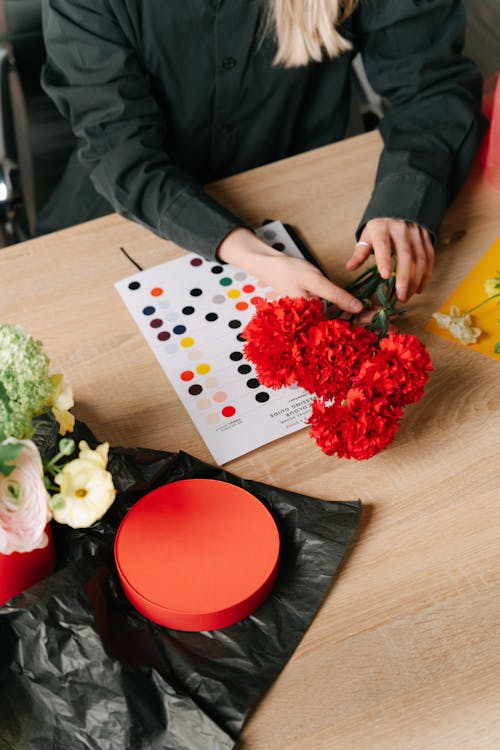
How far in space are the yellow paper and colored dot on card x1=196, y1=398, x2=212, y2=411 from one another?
296mm

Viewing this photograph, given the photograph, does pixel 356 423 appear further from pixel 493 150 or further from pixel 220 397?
pixel 493 150

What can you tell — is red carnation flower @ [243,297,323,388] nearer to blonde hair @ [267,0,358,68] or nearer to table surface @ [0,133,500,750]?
table surface @ [0,133,500,750]

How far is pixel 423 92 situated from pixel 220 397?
63cm

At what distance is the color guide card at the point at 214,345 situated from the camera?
87 centimetres

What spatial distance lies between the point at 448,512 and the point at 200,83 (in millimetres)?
784

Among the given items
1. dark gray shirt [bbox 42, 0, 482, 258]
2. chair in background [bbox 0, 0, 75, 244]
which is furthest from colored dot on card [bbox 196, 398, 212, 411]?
chair in background [bbox 0, 0, 75, 244]

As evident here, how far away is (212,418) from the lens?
876mm

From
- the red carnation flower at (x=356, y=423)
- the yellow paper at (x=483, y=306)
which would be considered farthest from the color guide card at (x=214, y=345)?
the yellow paper at (x=483, y=306)

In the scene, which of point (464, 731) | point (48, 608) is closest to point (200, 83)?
point (48, 608)

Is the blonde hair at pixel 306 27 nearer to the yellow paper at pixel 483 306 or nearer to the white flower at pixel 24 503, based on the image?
the yellow paper at pixel 483 306

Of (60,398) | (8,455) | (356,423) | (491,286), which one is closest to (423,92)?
(491,286)

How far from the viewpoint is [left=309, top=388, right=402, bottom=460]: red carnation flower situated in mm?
751

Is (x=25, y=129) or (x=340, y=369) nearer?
(x=340, y=369)

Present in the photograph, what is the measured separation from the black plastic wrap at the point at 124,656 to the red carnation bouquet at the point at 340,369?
0.10 meters
